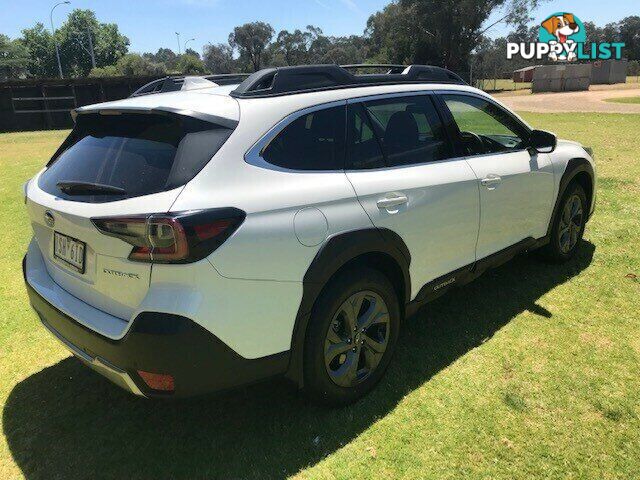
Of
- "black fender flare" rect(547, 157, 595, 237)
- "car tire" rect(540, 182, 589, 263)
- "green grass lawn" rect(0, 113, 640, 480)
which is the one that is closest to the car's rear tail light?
"green grass lawn" rect(0, 113, 640, 480)

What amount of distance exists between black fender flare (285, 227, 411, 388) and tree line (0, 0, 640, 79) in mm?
37758

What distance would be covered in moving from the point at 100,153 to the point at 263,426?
169 cm

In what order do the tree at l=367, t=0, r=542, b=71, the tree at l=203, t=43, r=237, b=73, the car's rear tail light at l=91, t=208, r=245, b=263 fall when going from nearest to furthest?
the car's rear tail light at l=91, t=208, r=245, b=263
the tree at l=367, t=0, r=542, b=71
the tree at l=203, t=43, r=237, b=73

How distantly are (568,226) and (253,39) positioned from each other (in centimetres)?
12235

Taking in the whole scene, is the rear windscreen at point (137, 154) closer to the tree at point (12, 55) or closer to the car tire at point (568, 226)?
the car tire at point (568, 226)

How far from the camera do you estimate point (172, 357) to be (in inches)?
81.7

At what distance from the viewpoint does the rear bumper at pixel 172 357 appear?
206 centimetres

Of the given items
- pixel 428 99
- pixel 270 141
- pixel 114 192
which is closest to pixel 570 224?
pixel 428 99

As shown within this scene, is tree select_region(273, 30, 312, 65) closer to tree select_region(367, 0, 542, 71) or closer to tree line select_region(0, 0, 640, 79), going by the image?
tree line select_region(0, 0, 640, 79)

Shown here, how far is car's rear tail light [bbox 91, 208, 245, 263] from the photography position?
2.01 m

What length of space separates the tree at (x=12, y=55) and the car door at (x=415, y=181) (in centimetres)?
11066

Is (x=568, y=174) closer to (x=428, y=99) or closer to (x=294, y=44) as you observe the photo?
(x=428, y=99)

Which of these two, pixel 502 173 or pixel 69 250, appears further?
pixel 502 173

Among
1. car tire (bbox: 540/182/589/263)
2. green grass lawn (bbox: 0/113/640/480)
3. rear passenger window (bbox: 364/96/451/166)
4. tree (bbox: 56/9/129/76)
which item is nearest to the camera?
green grass lawn (bbox: 0/113/640/480)
